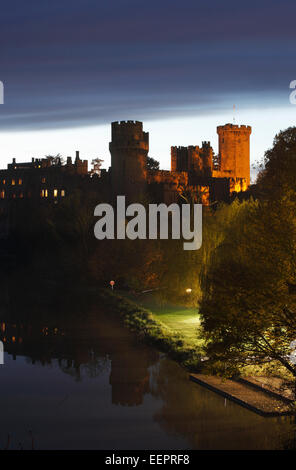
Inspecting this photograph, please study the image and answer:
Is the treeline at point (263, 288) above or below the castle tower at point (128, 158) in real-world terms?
below

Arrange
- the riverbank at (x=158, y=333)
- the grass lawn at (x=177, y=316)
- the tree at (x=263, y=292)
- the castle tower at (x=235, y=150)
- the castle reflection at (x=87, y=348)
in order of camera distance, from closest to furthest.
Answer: the tree at (x=263, y=292) < the castle reflection at (x=87, y=348) < the riverbank at (x=158, y=333) < the grass lawn at (x=177, y=316) < the castle tower at (x=235, y=150)

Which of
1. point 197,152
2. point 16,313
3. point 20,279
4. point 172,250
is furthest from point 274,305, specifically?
point 197,152

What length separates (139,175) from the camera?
67.6 meters

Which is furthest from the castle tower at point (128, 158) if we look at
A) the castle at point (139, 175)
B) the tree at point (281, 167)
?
the tree at point (281, 167)

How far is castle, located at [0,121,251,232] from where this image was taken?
221 ft

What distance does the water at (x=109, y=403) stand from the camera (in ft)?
55.2

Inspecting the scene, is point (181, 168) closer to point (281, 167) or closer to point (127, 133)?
point (127, 133)

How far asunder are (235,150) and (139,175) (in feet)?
71.7

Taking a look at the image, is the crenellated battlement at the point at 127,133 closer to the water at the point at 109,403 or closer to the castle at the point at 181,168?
the castle at the point at 181,168

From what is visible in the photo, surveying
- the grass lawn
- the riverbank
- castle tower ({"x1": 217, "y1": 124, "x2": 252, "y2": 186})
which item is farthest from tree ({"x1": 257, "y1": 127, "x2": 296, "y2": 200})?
castle tower ({"x1": 217, "y1": 124, "x2": 252, "y2": 186})
